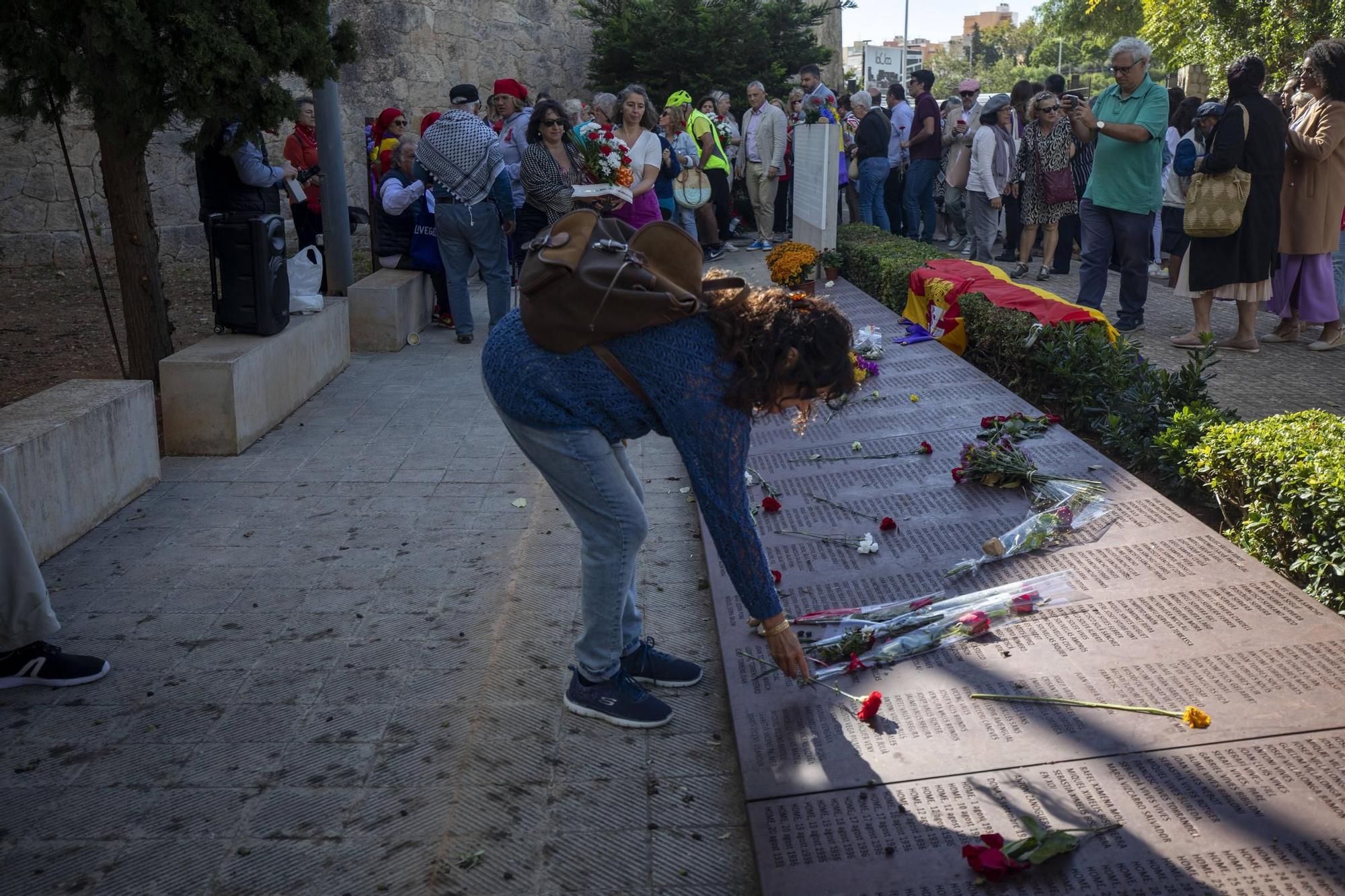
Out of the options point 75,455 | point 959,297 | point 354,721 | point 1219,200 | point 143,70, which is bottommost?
point 354,721

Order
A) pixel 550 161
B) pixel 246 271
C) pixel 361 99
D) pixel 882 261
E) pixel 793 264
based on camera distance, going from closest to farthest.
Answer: pixel 246 271, pixel 550 161, pixel 882 261, pixel 793 264, pixel 361 99

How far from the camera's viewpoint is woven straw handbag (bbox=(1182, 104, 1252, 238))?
6953mm

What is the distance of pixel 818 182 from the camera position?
1035 cm

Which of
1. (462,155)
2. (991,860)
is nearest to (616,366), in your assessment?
(991,860)

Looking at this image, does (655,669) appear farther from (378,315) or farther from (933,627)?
(378,315)

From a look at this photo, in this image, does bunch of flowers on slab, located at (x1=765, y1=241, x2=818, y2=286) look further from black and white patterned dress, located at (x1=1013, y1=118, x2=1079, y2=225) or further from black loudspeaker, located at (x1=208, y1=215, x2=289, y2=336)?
black loudspeaker, located at (x1=208, y1=215, x2=289, y2=336)

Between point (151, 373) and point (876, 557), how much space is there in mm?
4739

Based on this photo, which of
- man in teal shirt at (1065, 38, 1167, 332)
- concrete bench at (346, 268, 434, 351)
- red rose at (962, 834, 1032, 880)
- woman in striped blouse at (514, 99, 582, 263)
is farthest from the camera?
concrete bench at (346, 268, 434, 351)

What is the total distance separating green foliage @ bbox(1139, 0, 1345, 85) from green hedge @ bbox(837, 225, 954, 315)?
9.17 metres

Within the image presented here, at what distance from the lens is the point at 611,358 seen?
2.75 metres

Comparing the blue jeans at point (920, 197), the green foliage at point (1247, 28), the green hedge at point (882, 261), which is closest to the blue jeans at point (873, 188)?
the blue jeans at point (920, 197)

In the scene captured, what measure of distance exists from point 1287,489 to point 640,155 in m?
6.08

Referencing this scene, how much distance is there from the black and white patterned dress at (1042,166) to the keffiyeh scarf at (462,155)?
16.7ft

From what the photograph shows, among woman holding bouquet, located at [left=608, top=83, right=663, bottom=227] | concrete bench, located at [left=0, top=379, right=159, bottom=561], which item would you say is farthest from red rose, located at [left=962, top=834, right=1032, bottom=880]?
woman holding bouquet, located at [left=608, top=83, right=663, bottom=227]
